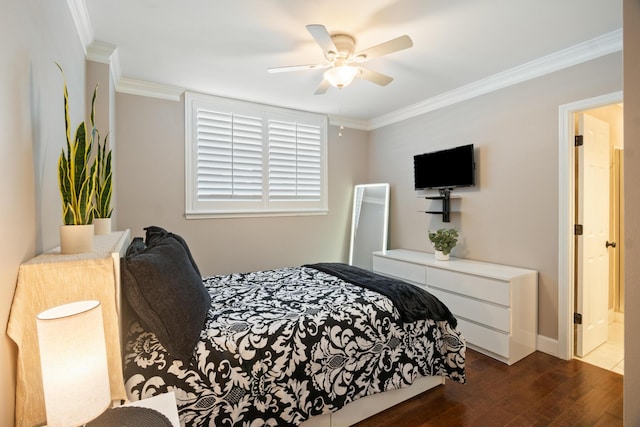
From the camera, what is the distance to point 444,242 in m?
3.30

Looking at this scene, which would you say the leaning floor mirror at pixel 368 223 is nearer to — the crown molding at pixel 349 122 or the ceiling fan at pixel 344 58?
the crown molding at pixel 349 122

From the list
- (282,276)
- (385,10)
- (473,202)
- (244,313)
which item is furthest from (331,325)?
(473,202)

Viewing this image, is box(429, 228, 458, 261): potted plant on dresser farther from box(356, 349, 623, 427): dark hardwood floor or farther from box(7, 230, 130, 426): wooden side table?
box(7, 230, 130, 426): wooden side table

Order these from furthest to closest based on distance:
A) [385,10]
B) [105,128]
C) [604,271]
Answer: [604,271] → [105,128] → [385,10]

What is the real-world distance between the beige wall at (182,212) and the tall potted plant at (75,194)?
200 cm

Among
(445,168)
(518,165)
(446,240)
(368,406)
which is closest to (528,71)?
(518,165)

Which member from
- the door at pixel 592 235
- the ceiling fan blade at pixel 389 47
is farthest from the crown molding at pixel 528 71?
the ceiling fan blade at pixel 389 47

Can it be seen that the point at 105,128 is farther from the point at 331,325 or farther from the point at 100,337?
the point at 331,325

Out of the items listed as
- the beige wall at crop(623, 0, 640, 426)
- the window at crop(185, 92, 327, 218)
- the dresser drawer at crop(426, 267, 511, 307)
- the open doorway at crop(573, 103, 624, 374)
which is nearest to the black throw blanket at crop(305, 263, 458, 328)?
the dresser drawer at crop(426, 267, 511, 307)

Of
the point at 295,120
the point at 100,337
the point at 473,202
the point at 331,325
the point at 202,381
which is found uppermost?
the point at 295,120

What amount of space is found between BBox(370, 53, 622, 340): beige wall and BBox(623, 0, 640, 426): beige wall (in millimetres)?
1491

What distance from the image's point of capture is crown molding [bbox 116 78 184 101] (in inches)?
121

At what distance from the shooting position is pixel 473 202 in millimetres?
3350

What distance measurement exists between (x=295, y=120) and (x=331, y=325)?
299 cm
